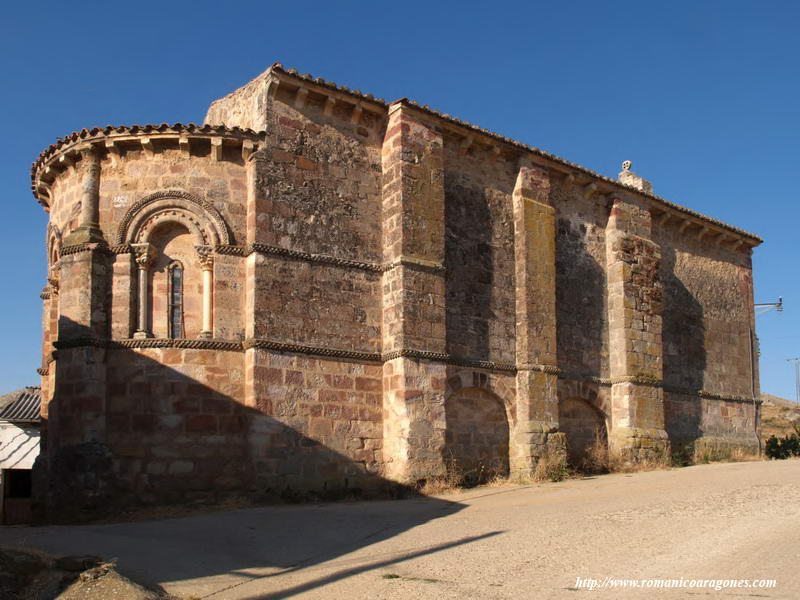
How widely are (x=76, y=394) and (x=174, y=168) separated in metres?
3.71

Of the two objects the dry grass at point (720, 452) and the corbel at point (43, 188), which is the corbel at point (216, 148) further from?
the dry grass at point (720, 452)

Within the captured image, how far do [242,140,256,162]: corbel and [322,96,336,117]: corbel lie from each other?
1569 mm

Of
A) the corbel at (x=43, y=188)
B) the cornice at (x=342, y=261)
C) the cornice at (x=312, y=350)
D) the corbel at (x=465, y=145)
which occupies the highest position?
the corbel at (x=465, y=145)

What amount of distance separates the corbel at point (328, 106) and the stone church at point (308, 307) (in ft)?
0.32

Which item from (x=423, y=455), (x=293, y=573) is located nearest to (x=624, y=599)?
(x=293, y=573)

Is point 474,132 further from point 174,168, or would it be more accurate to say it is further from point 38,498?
point 38,498

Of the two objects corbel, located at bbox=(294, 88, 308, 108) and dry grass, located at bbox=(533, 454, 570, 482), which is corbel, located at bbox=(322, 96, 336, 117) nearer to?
corbel, located at bbox=(294, 88, 308, 108)

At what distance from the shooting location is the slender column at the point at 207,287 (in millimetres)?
13148

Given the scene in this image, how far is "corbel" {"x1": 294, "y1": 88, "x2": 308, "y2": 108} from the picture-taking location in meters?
14.0

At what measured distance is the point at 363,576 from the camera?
7.80 metres

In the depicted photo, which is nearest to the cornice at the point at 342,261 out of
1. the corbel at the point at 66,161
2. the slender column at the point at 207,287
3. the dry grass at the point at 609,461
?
the slender column at the point at 207,287

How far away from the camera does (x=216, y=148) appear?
13.5 m

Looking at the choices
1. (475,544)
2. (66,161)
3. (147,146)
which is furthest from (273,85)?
(475,544)

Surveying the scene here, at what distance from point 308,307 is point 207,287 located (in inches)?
62.8
